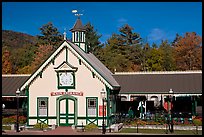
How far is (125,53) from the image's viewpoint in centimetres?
6681

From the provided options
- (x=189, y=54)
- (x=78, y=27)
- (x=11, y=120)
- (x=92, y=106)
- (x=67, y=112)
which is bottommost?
(x=11, y=120)

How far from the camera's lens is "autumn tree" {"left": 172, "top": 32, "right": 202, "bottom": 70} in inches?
2290

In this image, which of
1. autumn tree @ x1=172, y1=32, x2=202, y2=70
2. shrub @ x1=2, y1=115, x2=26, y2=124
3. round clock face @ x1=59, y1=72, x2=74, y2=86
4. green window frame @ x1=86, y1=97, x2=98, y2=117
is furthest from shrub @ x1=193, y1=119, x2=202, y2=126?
autumn tree @ x1=172, y1=32, x2=202, y2=70

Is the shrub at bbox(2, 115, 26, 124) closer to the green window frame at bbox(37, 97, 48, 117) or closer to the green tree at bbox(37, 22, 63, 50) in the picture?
the green window frame at bbox(37, 97, 48, 117)

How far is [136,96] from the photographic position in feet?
112

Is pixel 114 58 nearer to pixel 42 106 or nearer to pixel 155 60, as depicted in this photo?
pixel 155 60

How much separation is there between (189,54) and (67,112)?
35301 mm

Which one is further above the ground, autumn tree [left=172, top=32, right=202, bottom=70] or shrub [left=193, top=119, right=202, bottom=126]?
autumn tree [left=172, top=32, right=202, bottom=70]

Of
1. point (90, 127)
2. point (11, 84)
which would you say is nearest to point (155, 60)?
point (11, 84)

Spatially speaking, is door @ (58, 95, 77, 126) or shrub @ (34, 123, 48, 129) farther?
door @ (58, 95, 77, 126)

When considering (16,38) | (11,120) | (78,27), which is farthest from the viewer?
(16,38)

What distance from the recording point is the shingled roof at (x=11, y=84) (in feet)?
109

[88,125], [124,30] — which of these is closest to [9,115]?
[88,125]

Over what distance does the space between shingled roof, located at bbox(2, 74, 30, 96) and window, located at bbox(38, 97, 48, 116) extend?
12.6 feet
